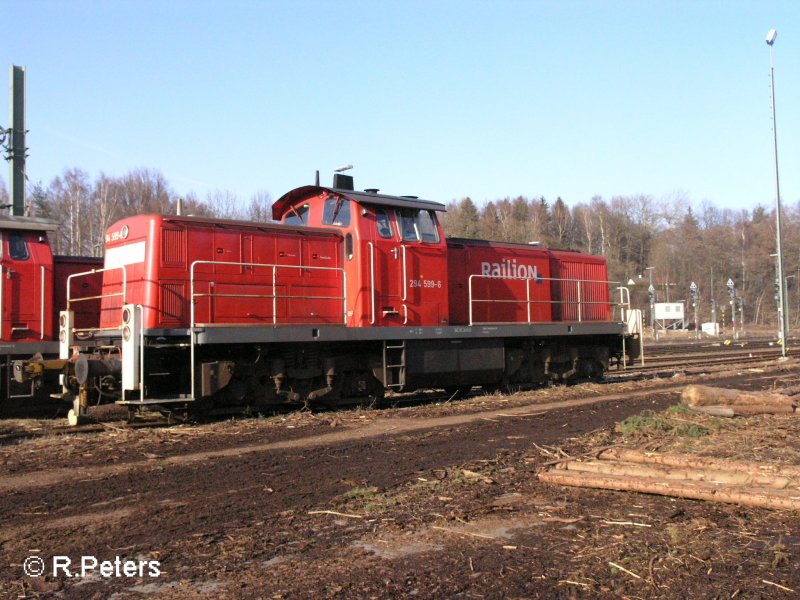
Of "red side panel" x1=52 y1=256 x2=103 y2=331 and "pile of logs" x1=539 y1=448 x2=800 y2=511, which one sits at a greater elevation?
"red side panel" x1=52 y1=256 x2=103 y2=331

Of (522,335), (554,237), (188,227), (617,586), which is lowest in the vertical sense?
(617,586)

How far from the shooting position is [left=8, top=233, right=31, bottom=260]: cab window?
43.0 feet

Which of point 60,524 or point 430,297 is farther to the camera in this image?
point 430,297

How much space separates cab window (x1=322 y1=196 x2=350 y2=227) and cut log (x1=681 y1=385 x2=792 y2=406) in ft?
21.4

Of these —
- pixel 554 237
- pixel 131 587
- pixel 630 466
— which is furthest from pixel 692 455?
pixel 554 237

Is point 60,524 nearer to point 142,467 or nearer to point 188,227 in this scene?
point 142,467

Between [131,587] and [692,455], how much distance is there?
5.14 meters

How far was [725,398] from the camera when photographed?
10789mm

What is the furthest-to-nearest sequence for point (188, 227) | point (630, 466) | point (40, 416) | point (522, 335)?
1. point (522, 335)
2. point (40, 416)
3. point (188, 227)
4. point (630, 466)

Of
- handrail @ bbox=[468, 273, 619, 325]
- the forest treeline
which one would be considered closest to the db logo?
handrail @ bbox=[468, 273, 619, 325]

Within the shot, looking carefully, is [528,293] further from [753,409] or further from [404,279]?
[753,409]

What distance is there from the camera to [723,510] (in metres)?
5.66

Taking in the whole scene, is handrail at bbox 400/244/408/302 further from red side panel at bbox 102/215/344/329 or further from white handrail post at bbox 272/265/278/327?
white handrail post at bbox 272/265/278/327

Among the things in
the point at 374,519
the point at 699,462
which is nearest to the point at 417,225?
the point at 699,462
